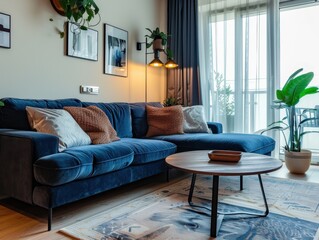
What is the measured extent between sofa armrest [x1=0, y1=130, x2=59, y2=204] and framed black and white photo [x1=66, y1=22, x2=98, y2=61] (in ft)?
4.53

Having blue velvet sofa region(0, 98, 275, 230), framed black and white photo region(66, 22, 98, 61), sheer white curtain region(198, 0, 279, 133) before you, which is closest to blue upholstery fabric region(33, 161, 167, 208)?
blue velvet sofa region(0, 98, 275, 230)

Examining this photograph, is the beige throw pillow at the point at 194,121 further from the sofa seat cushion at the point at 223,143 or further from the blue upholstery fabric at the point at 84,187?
the blue upholstery fabric at the point at 84,187

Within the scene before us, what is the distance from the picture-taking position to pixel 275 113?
380cm

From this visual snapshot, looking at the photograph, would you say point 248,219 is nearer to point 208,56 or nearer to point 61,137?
point 61,137

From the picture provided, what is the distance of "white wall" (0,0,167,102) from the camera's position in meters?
2.59

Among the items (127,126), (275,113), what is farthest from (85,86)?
(275,113)

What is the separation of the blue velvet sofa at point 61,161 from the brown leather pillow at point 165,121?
0.48 metres

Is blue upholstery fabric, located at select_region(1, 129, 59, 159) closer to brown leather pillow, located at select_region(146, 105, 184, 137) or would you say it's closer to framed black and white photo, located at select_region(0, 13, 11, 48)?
framed black and white photo, located at select_region(0, 13, 11, 48)

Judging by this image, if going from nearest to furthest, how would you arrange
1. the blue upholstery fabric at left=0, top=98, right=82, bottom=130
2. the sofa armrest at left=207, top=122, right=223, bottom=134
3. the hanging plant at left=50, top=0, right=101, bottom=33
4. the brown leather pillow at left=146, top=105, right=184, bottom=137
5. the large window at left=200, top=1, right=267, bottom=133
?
the blue upholstery fabric at left=0, top=98, right=82, bottom=130
the hanging plant at left=50, top=0, right=101, bottom=33
the brown leather pillow at left=146, top=105, right=184, bottom=137
the sofa armrest at left=207, top=122, right=223, bottom=134
the large window at left=200, top=1, right=267, bottom=133

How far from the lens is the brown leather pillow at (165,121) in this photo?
130 inches

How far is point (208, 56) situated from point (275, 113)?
1284 millimetres

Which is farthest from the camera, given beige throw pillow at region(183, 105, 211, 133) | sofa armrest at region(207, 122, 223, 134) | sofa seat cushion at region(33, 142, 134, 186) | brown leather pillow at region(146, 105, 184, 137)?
sofa armrest at region(207, 122, 223, 134)

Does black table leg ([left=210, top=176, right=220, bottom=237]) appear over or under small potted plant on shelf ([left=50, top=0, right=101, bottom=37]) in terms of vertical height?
under

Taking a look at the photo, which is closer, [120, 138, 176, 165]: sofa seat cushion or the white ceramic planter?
[120, 138, 176, 165]: sofa seat cushion
